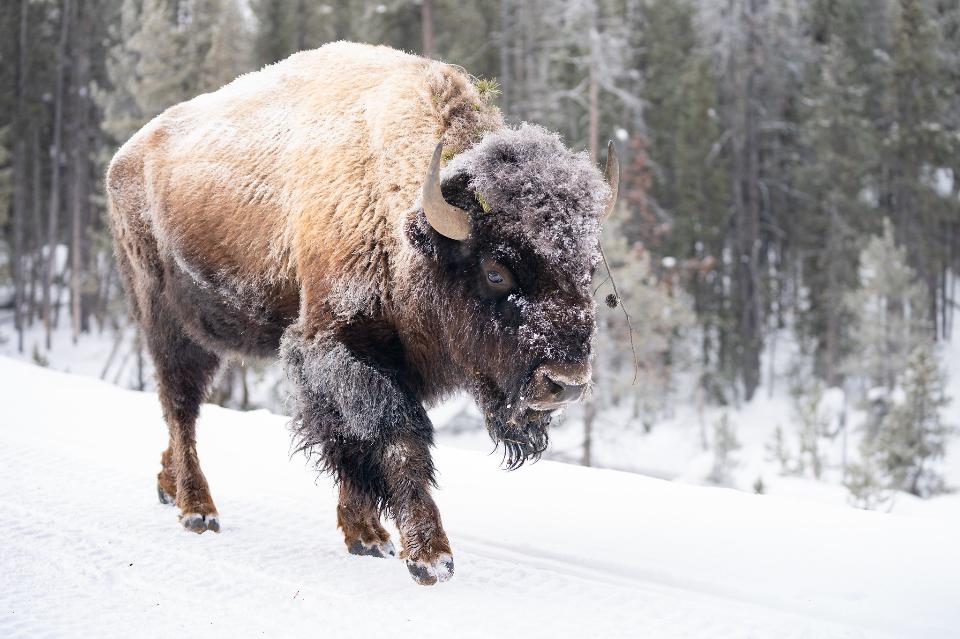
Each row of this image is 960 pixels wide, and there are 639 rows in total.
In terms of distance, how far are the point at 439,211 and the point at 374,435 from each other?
111 centimetres

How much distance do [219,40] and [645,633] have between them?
20178 millimetres

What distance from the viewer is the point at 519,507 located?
5379mm

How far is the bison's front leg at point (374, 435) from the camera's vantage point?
409cm

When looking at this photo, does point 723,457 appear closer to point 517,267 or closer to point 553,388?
point 517,267

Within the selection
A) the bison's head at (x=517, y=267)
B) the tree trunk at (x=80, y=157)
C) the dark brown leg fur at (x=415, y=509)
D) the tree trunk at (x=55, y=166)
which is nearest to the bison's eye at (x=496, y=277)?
the bison's head at (x=517, y=267)

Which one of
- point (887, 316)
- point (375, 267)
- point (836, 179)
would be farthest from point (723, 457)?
point (375, 267)

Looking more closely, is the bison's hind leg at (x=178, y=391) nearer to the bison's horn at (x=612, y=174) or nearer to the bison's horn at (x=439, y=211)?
the bison's horn at (x=439, y=211)

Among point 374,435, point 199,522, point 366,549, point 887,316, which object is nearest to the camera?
point 374,435

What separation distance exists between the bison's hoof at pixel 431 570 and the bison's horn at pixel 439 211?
147 cm

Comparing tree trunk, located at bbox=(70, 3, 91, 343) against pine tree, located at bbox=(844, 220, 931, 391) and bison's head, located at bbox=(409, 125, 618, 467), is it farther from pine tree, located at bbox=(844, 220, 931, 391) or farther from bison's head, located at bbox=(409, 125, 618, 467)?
bison's head, located at bbox=(409, 125, 618, 467)

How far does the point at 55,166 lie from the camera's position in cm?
3338

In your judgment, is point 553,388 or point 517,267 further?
point 517,267

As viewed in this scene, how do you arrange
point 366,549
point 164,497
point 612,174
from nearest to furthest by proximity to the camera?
point 612,174 < point 366,549 < point 164,497

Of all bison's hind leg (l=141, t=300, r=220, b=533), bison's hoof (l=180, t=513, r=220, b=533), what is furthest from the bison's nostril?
bison's hind leg (l=141, t=300, r=220, b=533)
